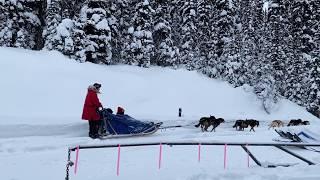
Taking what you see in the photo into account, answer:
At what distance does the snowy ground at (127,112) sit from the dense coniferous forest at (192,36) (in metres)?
2.62

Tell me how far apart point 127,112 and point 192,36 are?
2214cm

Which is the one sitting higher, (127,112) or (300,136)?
(127,112)

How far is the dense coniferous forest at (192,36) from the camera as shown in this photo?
2725 centimetres

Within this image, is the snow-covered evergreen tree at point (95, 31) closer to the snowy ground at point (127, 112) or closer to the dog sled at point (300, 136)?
the snowy ground at point (127, 112)

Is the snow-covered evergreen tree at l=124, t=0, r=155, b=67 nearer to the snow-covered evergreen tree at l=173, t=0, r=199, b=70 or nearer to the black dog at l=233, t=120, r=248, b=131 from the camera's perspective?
the black dog at l=233, t=120, r=248, b=131

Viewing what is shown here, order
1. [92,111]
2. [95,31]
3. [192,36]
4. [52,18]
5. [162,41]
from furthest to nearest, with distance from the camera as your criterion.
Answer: [192,36], [52,18], [162,41], [95,31], [92,111]

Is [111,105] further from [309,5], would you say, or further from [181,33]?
[309,5]

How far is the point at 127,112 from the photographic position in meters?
19.7

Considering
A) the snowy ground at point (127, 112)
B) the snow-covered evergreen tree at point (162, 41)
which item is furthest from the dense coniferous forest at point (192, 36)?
the snowy ground at point (127, 112)

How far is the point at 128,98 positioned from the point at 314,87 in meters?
22.0

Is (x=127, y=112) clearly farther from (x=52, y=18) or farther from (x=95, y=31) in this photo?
(x=52, y=18)

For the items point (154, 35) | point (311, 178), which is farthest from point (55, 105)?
point (154, 35)

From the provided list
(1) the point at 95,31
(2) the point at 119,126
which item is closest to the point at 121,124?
(2) the point at 119,126

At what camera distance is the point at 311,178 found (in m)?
7.79
